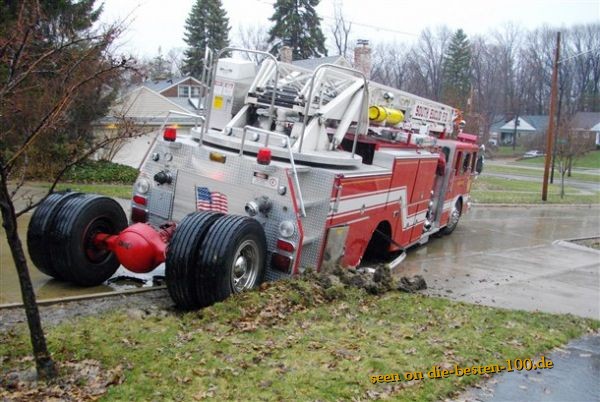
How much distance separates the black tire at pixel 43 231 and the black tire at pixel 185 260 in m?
1.71

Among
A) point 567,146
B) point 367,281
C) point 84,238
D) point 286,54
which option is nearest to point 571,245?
point 367,281

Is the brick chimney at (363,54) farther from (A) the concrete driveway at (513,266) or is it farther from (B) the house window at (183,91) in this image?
(B) the house window at (183,91)

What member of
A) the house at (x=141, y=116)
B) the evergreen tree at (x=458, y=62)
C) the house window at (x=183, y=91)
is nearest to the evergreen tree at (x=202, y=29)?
the house window at (x=183, y=91)

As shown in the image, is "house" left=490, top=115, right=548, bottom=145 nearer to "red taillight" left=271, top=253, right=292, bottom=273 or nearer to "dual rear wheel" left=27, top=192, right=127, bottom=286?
"red taillight" left=271, top=253, right=292, bottom=273

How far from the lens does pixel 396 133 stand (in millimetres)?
10438

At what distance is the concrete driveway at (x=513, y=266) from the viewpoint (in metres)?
8.30

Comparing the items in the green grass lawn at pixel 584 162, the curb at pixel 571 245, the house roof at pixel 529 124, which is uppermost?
the house roof at pixel 529 124

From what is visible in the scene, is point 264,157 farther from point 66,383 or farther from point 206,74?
point 66,383

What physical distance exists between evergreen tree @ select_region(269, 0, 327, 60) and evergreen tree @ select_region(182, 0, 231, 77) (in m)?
10.2

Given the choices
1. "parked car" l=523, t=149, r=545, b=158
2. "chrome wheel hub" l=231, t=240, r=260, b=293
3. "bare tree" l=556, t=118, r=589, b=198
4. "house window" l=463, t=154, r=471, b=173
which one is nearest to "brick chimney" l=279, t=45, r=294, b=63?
"bare tree" l=556, t=118, r=589, b=198

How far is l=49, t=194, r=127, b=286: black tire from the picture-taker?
704cm

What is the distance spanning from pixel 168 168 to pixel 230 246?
7.28 feet

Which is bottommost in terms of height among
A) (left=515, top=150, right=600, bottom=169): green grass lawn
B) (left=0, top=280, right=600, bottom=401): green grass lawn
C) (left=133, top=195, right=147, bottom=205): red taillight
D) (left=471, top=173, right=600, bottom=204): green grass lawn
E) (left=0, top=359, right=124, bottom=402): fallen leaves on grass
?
(left=0, top=359, right=124, bottom=402): fallen leaves on grass

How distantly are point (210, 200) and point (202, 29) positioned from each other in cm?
5033
